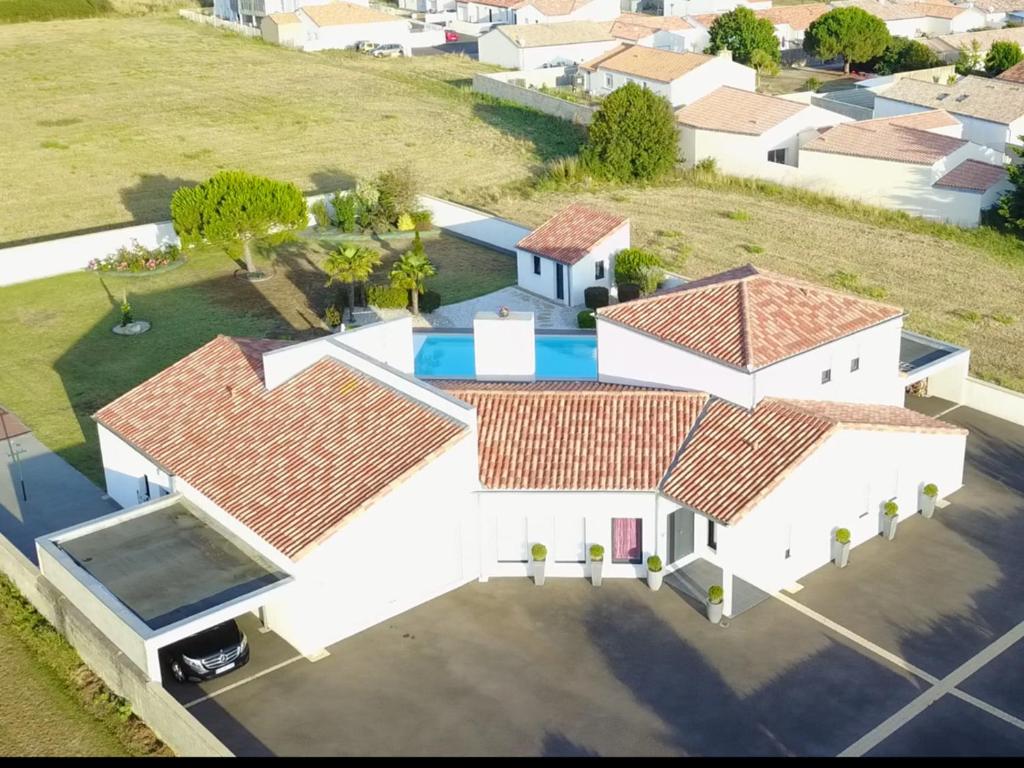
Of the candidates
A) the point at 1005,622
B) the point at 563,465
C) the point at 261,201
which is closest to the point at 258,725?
the point at 563,465

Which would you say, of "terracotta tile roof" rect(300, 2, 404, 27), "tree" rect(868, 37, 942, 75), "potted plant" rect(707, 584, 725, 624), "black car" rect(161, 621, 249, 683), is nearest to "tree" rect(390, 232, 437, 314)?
"black car" rect(161, 621, 249, 683)

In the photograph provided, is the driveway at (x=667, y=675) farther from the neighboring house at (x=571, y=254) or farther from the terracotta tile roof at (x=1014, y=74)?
the terracotta tile roof at (x=1014, y=74)

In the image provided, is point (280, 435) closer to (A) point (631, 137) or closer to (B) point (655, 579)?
(B) point (655, 579)

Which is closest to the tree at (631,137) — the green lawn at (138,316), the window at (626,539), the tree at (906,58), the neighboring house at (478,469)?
the green lawn at (138,316)

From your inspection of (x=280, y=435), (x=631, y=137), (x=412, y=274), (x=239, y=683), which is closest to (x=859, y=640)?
(x=239, y=683)

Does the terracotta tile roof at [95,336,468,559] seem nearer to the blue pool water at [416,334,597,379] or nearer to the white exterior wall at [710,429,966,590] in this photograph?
the blue pool water at [416,334,597,379]

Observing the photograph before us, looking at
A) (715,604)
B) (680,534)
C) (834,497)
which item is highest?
(834,497)

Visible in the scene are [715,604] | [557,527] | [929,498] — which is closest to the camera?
[715,604]
